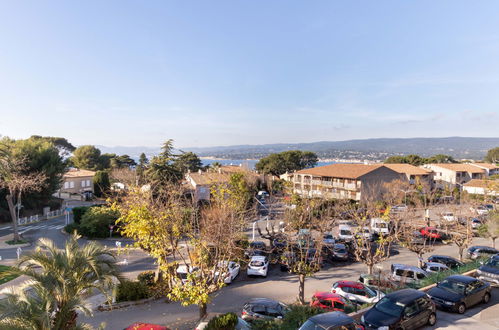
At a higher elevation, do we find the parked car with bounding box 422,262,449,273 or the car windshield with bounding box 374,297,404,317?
the car windshield with bounding box 374,297,404,317

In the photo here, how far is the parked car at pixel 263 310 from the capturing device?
42.4 feet

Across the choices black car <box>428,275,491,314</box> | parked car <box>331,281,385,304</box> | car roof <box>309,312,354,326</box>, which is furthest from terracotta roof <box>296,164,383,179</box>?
car roof <box>309,312,354,326</box>

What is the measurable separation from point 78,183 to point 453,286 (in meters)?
62.0

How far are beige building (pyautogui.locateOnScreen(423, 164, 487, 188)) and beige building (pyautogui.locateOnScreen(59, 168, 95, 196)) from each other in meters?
74.5

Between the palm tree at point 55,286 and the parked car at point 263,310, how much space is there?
5.69m

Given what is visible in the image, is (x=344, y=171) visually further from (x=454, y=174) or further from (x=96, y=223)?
(x=96, y=223)

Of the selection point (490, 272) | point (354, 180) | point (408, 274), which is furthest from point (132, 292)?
point (354, 180)

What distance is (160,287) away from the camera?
59.0 feet

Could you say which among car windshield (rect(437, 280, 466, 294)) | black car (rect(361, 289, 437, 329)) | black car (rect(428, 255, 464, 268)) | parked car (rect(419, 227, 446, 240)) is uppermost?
black car (rect(361, 289, 437, 329))

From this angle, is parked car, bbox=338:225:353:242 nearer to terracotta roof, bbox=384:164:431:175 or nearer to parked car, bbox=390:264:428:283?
parked car, bbox=390:264:428:283

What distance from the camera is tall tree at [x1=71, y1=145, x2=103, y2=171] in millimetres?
73562

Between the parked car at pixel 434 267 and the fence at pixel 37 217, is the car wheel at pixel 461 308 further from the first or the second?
the fence at pixel 37 217

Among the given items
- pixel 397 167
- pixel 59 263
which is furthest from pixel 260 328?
pixel 397 167

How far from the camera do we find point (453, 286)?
13977 mm
